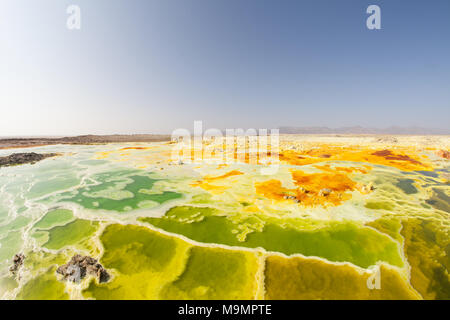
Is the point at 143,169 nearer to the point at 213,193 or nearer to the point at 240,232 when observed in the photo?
the point at 213,193
